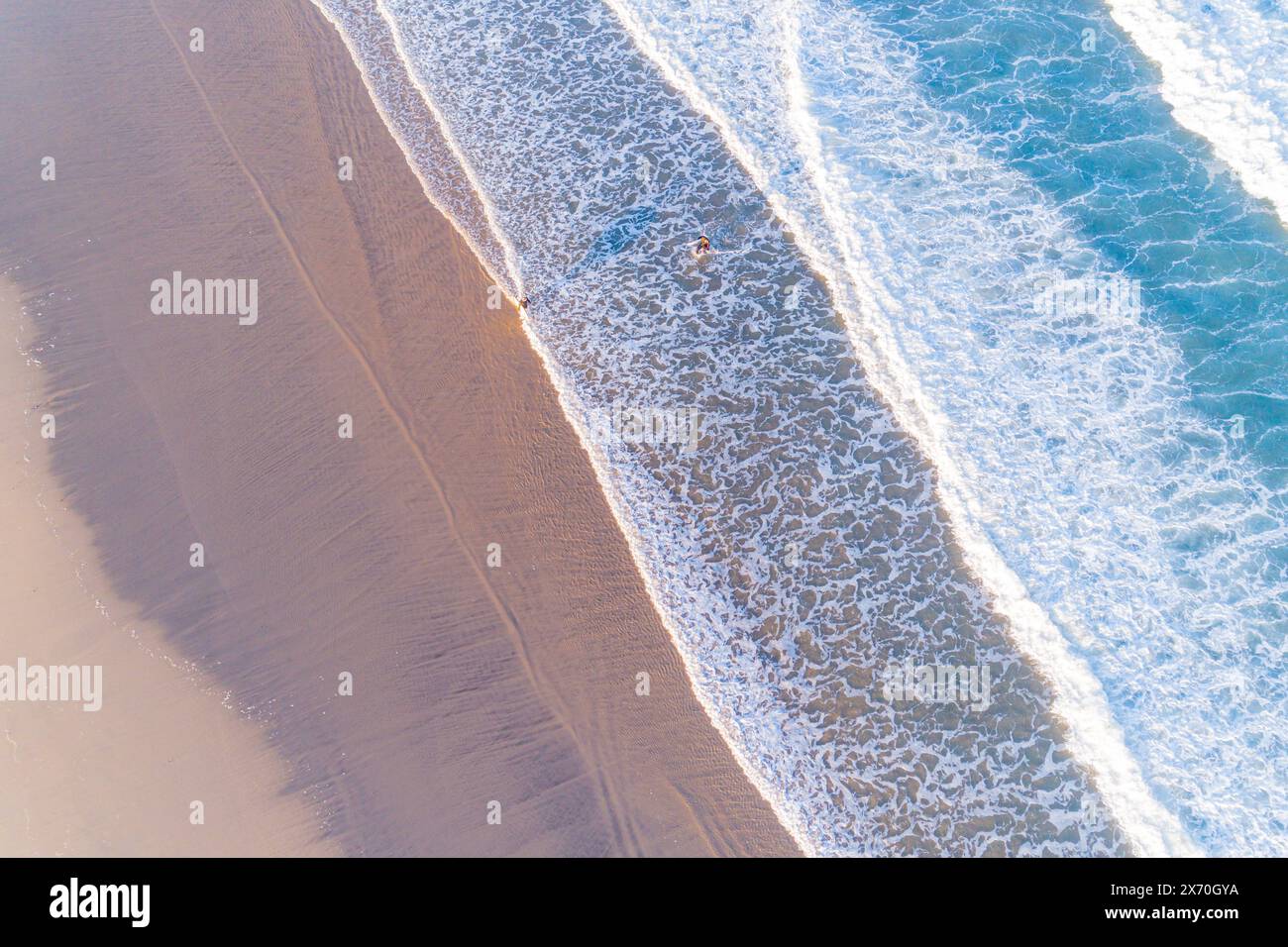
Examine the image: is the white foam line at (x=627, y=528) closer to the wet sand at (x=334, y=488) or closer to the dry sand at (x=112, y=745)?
the wet sand at (x=334, y=488)

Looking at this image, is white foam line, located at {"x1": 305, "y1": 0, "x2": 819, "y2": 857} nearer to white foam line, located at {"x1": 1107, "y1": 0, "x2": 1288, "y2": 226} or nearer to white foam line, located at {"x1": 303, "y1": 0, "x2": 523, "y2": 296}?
white foam line, located at {"x1": 303, "y1": 0, "x2": 523, "y2": 296}

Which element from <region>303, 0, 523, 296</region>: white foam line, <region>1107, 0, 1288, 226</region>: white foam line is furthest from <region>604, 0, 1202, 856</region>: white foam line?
<region>1107, 0, 1288, 226</region>: white foam line

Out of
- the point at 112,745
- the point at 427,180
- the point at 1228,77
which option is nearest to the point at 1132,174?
the point at 1228,77

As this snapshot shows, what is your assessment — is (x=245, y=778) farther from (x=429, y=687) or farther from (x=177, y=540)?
(x=177, y=540)

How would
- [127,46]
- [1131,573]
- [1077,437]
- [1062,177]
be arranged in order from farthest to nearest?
[127,46]
[1062,177]
[1077,437]
[1131,573]

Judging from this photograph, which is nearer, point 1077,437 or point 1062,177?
point 1077,437

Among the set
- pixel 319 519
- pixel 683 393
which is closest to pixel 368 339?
pixel 319 519
